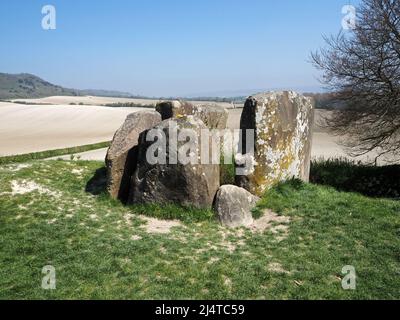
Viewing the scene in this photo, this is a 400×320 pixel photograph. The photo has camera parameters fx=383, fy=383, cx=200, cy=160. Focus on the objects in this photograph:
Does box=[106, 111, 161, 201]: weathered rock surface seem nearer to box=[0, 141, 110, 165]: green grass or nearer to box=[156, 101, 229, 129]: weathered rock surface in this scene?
box=[156, 101, 229, 129]: weathered rock surface

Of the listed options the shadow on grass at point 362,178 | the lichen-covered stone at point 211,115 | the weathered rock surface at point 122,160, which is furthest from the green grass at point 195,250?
the lichen-covered stone at point 211,115

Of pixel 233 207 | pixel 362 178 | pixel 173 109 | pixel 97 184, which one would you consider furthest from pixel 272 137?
pixel 362 178

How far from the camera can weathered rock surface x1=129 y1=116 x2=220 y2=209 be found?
33.5ft

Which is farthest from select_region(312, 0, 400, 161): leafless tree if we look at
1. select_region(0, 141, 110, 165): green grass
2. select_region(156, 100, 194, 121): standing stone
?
select_region(0, 141, 110, 165): green grass

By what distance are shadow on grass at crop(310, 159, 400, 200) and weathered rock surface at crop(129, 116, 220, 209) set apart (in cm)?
669

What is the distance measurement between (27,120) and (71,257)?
163ft

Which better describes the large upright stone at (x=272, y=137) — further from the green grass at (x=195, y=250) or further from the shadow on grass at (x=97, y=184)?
the shadow on grass at (x=97, y=184)

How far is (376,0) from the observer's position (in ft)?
48.4

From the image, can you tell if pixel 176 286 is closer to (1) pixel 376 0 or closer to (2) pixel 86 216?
(2) pixel 86 216

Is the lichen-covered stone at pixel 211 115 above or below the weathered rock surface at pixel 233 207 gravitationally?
above

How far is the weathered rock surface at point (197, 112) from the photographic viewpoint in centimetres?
1436

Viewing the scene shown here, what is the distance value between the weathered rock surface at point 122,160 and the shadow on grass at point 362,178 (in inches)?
299

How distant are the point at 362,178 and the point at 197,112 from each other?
288 inches
